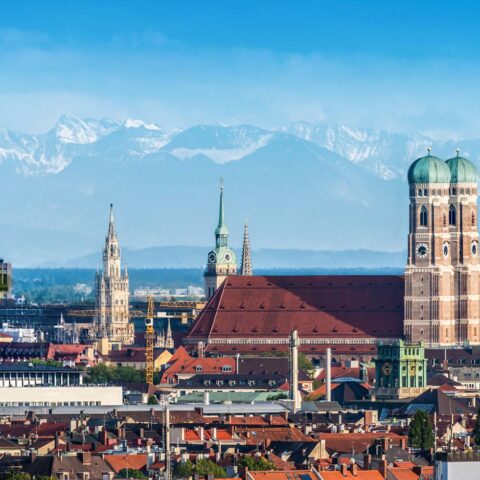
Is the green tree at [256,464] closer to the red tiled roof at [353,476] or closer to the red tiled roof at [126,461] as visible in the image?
the red tiled roof at [353,476]

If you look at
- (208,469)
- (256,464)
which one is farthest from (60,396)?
(208,469)

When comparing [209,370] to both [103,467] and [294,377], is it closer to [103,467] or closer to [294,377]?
[294,377]

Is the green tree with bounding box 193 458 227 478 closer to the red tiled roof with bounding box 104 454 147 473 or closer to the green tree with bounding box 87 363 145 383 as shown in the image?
the red tiled roof with bounding box 104 454 147 473

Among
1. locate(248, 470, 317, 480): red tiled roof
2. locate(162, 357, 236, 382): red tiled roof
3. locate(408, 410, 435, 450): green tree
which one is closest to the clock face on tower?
locate(162, 357, 236, 382): red tiled roof

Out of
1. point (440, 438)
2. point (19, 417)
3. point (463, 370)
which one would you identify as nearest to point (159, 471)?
point (440, 438)

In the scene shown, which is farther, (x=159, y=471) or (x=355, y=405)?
(x=355, y=405)

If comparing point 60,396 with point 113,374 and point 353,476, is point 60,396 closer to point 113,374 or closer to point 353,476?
point 113,374

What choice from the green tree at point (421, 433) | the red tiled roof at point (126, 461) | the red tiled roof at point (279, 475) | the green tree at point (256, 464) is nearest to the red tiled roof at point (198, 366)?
the green tree at point (421, 433)
